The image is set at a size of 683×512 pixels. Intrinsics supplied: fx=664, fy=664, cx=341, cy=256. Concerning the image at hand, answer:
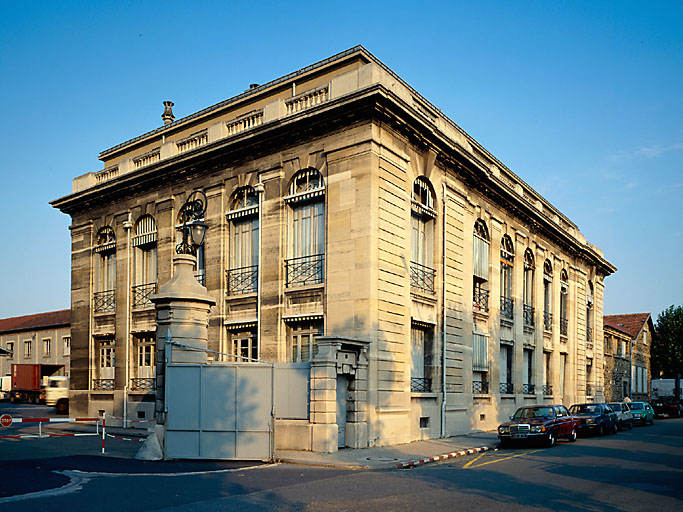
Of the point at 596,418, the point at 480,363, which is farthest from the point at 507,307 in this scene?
the point at 596,418

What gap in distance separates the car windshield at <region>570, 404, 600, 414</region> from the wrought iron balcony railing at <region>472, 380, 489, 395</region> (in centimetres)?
387

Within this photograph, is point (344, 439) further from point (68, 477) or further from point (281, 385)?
point (68, 477)

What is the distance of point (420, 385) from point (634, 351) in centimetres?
4659

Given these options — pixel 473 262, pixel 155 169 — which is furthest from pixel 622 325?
pixel 155 169

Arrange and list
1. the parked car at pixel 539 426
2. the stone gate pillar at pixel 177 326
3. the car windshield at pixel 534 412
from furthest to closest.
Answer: the car windshield at pixel 534 412 → the parked car at pixel 539 426 → the stone gate pillar at pixel 177 326

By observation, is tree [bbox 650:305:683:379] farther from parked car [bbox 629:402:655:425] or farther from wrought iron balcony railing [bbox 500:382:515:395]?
wrought iron balcony railing [bbox 500:382:515:395]

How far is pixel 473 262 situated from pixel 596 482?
1624 centimetres

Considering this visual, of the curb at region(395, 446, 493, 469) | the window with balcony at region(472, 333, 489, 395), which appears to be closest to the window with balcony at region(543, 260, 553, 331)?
the window with balcony at region(472, 333, 489, 395)

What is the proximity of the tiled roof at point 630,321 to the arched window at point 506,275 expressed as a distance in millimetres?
34519

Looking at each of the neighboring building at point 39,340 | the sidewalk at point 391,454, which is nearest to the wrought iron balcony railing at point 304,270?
the sidewalk at point 391,454

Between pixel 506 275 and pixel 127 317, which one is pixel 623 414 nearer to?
pixel 506 275

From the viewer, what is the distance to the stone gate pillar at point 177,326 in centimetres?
1764

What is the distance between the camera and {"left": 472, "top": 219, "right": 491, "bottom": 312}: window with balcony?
29.6m

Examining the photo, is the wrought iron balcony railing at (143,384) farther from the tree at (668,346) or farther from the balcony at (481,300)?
the tree at (668,346)
